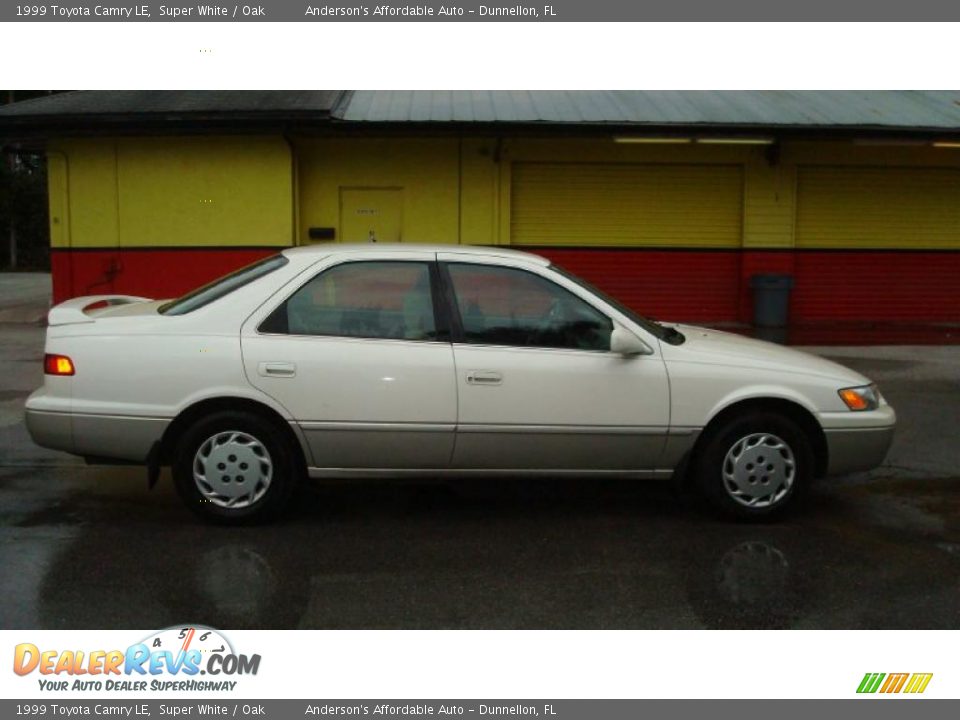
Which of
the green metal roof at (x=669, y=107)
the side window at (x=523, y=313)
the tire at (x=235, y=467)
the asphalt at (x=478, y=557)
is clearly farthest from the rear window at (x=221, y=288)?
the green metal roof at (x=669, y=107)

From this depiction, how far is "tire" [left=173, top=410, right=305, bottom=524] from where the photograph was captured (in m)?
5.81

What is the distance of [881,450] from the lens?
6.24m

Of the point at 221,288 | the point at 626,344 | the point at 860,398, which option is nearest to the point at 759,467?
the point at 860,398

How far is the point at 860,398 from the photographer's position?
6.21 metres

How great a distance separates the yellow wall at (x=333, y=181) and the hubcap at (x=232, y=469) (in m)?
9.90

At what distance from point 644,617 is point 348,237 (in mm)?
11985

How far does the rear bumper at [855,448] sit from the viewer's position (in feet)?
20.1

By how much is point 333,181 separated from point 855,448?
11.1m

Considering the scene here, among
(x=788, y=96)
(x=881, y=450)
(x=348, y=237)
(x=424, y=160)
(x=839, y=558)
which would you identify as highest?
(x=788, y=96)

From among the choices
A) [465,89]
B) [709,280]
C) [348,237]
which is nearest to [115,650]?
[348,237]

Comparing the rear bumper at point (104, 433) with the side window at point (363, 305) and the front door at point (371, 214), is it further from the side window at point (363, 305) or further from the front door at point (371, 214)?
the front door at point (371, 214)

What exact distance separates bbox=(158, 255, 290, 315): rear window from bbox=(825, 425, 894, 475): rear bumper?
10.7ft

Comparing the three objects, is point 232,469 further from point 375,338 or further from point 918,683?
point 918,683

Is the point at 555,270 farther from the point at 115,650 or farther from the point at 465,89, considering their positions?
the point at 465,89
